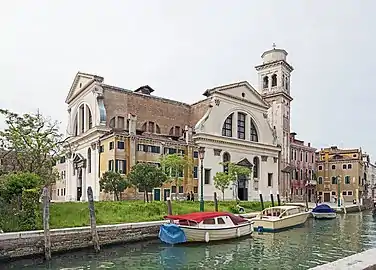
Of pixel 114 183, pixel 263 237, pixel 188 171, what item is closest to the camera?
pixel 263 237

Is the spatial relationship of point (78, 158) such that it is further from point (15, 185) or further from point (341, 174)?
point (341, 174)

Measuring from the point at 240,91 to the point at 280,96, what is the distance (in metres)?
8.80

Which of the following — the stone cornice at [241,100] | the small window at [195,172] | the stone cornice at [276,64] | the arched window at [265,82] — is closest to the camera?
the small window at [195,172]

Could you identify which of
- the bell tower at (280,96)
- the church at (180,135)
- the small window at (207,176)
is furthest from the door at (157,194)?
the bell tower at (280,96)

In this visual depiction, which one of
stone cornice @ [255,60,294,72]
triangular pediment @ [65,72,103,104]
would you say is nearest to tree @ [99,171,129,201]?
triangular pediment @ [65,72,103,104]

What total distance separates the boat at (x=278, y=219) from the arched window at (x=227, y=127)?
16.1m

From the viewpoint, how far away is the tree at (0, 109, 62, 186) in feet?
71.3

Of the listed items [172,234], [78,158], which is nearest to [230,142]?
[78,158]

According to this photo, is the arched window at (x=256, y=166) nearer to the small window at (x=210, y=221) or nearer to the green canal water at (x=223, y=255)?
the green canal water at (x=223, y=255)

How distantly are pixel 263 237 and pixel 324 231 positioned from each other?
17.8ft

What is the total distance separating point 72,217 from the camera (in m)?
19.1

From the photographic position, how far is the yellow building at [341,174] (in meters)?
59.8

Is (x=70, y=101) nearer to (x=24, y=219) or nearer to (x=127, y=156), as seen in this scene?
(x=127, y=156)

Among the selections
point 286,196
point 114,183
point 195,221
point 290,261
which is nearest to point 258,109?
point 286,196
